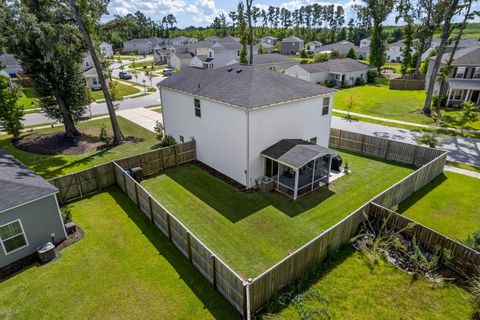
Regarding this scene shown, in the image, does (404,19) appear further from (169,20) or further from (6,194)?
(169,20)

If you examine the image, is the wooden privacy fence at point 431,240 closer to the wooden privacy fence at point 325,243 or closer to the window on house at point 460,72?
the wooden privacy fence at point 325,243

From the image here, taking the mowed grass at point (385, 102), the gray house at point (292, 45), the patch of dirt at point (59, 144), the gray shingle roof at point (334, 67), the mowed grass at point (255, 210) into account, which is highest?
the gray house at point (292, 45)

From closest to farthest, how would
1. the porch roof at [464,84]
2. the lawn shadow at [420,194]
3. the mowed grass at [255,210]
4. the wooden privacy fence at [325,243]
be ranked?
1. the wooden privacy fence at [325,243]
2. the mowed grass at [255,210]
3. the lawn shadow at [420,194]
4. the porch roof at [464,84]

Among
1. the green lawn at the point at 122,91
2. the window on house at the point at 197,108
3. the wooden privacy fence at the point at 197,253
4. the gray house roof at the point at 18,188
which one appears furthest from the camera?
the green lawn at the point at 122,91

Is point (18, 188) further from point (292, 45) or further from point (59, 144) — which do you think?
point (292, 45)

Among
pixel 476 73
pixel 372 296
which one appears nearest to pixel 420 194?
pixel 372 296

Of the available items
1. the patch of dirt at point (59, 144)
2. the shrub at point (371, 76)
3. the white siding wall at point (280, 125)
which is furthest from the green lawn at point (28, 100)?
the shrub at point (371, 76)

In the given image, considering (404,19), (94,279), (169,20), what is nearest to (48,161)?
(94,279)
